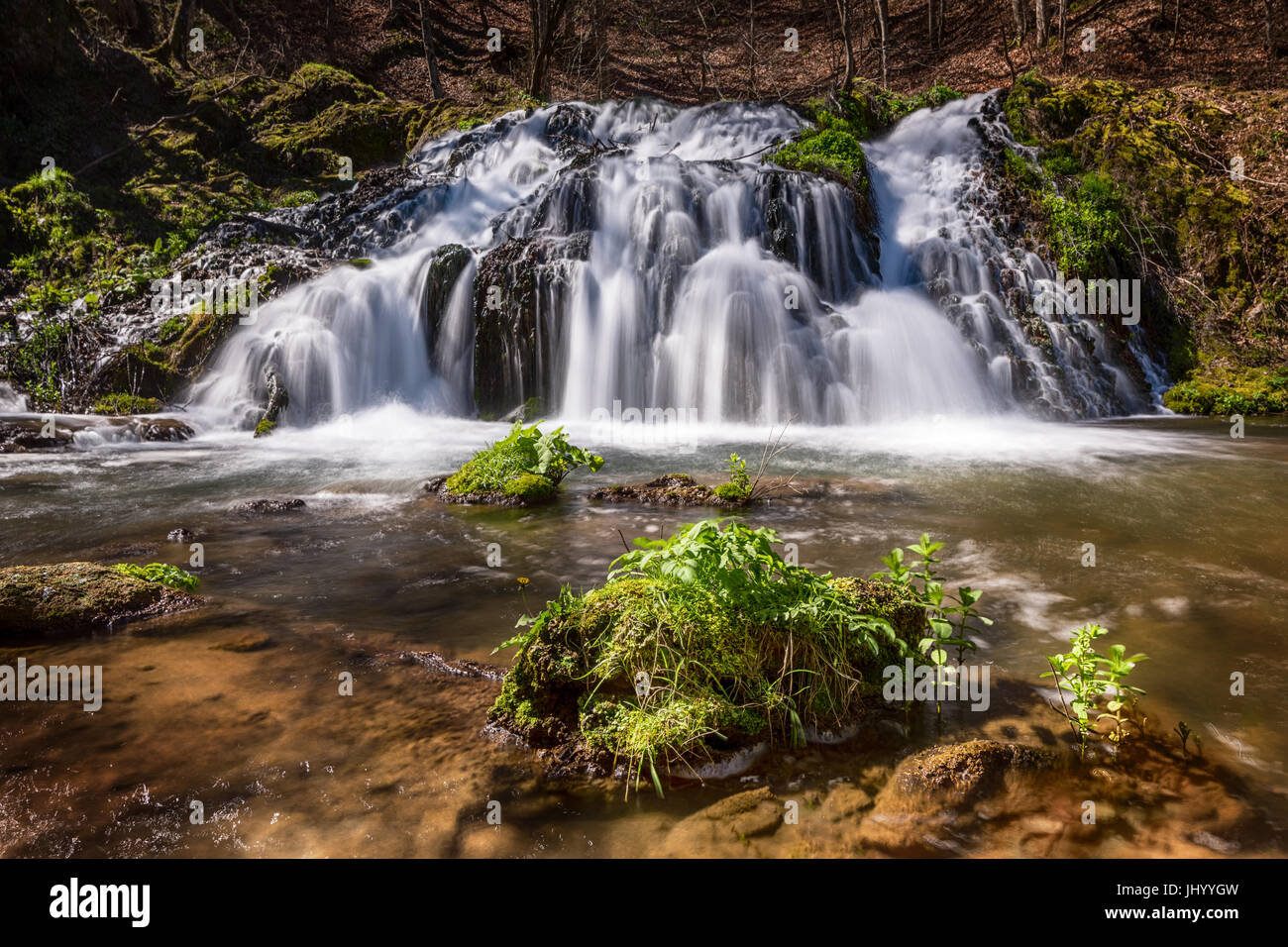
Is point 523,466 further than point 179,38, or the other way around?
point 179,38

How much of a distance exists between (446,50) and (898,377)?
98.6 feet

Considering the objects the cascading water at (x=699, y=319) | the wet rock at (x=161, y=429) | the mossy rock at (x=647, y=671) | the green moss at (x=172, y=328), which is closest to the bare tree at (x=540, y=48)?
the cascading water at (x=699, y=319)

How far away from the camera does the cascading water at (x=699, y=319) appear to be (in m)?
14.1

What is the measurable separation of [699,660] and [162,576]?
3.81 meters

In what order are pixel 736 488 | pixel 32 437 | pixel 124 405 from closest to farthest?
pixel 736 488 → pixel 32 437 → pixel 124 405

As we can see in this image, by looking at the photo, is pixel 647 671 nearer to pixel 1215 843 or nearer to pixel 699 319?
pixel 1215 843

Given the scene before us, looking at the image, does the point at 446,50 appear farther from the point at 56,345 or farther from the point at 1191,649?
the point at 1191,649

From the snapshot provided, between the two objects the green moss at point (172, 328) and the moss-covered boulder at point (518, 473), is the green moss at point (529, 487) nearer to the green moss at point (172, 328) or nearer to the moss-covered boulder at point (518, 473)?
the moss-covered boulder at point (518, 473)

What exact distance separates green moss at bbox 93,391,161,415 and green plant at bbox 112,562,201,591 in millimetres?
11449

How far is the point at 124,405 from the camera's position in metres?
14.2

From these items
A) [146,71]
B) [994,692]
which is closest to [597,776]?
[994,692]

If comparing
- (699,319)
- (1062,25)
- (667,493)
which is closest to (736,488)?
(667,493)

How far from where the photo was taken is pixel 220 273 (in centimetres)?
1622

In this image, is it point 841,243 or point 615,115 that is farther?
point 615,115
